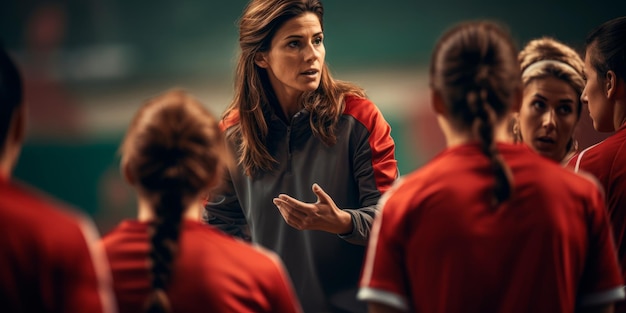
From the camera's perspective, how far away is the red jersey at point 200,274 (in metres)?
1.34

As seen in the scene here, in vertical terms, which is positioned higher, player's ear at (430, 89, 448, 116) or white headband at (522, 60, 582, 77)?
player's ear at (430, 89, 448, 116)

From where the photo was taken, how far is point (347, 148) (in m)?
2.31

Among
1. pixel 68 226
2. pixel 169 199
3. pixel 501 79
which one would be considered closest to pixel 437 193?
pixel 501 79

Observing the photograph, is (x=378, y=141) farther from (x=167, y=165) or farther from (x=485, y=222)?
(x=167, y=165)

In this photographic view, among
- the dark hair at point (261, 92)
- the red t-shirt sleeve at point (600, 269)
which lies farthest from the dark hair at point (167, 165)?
A: the dark hair at point (261, 92)

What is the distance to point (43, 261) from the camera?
1181 millimetres

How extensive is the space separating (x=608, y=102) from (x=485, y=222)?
39.7 inches

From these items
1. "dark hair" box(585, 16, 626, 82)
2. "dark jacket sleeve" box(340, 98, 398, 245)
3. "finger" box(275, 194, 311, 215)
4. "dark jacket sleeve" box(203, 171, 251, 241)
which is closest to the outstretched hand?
"finger" box(275, 194, 311, 215)

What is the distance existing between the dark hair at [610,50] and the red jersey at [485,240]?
857 mm

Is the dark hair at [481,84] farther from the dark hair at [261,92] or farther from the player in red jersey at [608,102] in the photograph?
the dark hair at [261,92]

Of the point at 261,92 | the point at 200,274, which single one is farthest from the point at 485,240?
the point at 261,92

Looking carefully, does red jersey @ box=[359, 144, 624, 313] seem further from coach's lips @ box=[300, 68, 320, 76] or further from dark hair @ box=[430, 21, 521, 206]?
coach's lips @ box=[300, 68, 320, 76]

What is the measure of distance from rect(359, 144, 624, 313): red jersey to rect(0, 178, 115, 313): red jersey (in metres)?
0.51

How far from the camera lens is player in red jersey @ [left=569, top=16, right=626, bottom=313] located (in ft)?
6.75
